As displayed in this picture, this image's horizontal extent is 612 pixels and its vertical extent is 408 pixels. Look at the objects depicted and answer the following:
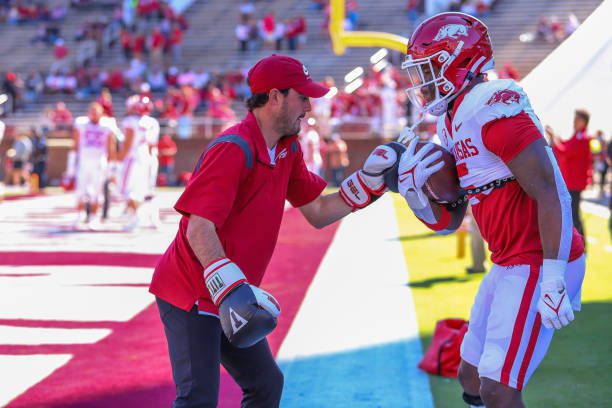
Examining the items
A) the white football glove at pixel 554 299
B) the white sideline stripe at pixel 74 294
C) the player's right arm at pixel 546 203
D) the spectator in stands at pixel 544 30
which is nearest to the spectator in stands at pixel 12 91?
the spectator in stands at pixel 544 30

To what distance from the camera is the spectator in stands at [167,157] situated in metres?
23.6

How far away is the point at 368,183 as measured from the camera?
4.29m

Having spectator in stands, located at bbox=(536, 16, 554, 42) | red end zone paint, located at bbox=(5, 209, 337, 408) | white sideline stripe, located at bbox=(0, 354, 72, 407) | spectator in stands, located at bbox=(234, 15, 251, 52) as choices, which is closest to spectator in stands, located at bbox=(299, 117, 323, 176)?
spectator in stands, located at bbox=(536, 16, 554, 42)

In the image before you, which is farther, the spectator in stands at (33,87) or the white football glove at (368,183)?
the spectator in stands at (33,87)

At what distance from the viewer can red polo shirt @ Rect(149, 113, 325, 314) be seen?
3.44 m

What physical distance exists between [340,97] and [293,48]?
6.41 meters

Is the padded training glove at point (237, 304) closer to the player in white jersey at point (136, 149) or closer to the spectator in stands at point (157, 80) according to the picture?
the player in white jersey at point (136, 149)

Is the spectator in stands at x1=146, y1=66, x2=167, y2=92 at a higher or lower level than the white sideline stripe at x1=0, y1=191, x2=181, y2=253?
higher

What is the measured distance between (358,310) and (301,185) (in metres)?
3.85

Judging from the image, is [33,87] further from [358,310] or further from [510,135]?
[510,135]

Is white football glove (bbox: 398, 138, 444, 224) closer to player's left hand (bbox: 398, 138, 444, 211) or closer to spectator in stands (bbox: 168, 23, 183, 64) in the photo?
player's left hand (bbox: 398, 138, 444, 211)

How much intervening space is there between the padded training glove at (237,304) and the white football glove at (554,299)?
1053 mm

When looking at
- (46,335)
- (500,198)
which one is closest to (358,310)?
(46,335)

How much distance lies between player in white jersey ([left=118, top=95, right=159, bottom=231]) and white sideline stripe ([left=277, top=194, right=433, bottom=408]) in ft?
11.2
